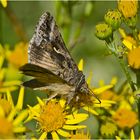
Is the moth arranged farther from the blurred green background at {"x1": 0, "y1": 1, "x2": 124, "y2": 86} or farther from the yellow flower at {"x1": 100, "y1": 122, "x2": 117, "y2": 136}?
the blurred green background at {"x1": 0, "y1": 1, "x2": 124, "y2": 86}

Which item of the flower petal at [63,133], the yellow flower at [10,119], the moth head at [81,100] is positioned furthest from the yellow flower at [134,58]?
the yellow flower at [10,119]

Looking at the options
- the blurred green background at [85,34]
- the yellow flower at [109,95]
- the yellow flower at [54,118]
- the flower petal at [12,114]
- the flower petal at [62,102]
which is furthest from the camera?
the blurred green background at [85,34]

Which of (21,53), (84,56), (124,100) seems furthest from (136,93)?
(84,56)

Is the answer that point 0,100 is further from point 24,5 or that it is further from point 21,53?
point 24,5

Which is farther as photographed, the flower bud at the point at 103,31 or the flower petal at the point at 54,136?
the flower bud at the point at 103,31

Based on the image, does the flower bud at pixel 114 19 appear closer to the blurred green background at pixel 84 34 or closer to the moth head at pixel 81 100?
the moth head at pixel 81 100

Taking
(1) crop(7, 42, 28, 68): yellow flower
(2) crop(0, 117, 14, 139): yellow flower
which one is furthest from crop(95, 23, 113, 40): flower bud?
(1) crop(7, 42, 28, 68): yellow flower
